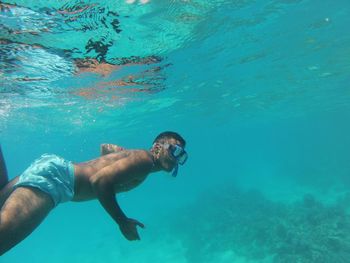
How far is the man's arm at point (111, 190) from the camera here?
4809mm

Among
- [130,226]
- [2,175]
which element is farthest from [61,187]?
[130,226]

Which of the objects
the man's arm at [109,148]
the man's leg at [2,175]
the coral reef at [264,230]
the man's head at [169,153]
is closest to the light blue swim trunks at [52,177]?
the man's leg at [2,175]

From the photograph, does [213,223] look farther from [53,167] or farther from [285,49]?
[53,167]

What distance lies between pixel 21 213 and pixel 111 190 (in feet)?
3.88

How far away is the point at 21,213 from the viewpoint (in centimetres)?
434

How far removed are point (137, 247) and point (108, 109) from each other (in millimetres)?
16663

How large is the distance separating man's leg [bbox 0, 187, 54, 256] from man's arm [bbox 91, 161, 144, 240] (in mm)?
750

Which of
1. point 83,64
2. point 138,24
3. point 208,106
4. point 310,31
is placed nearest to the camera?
point 138,24

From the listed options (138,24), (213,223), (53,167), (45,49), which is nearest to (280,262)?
(213,223)

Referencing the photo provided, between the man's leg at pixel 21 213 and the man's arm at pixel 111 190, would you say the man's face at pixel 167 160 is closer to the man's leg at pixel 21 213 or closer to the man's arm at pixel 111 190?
the man's arm at pixel 111 190

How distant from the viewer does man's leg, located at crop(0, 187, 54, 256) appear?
4164 mm

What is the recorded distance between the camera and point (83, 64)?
17.0 m

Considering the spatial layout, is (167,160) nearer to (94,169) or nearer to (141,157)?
(141,157)

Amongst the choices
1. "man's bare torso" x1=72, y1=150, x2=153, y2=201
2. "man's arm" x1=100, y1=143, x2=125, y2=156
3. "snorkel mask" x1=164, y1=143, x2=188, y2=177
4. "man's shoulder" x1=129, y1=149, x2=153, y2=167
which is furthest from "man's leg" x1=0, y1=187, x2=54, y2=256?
"man's arm" x1=100, y1=143, x2=125, y2=156
